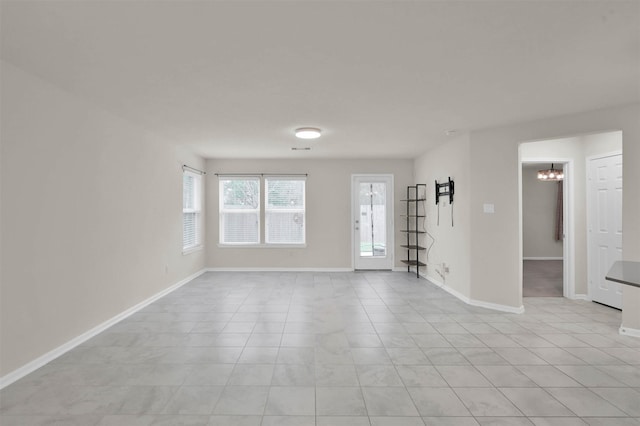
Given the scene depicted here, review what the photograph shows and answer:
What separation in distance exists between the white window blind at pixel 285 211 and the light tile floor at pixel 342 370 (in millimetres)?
2599

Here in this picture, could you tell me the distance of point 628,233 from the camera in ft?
10.8

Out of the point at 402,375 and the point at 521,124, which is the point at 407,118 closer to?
the point at 521,124

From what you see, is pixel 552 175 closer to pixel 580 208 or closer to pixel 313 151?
pixel 580 208

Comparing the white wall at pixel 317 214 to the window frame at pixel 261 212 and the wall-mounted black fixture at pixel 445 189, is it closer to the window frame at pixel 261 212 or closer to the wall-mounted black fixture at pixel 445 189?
the window frame at pixel 261 212

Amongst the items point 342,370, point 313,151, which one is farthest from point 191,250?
point 342,370

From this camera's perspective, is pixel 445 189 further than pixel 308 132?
Yes

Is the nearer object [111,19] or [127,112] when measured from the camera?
[111,19]

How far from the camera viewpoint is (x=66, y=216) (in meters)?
2.96

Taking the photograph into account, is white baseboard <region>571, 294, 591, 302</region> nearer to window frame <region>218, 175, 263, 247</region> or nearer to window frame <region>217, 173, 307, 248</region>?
window frame <region>217, 173, 307, 248</region>

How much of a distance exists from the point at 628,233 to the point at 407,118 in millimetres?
2558

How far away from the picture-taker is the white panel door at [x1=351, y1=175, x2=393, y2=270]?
22.2 feet

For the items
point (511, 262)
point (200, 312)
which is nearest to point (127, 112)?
point (200, 312)

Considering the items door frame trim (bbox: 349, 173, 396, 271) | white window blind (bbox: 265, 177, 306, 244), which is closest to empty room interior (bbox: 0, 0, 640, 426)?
door frame trim (bbox: 349, 173, 396, 271)

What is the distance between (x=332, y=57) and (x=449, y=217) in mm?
3606
